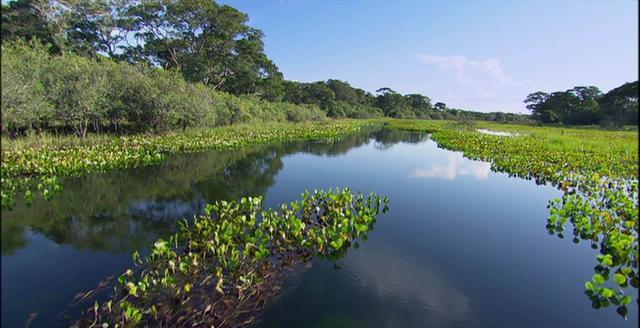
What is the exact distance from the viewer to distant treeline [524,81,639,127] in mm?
40250

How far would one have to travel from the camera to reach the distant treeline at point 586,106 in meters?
40.2

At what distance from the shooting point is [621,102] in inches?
1633

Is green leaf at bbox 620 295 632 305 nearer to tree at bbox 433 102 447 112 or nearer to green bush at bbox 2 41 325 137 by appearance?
green bush at bbox 2 41 325 137

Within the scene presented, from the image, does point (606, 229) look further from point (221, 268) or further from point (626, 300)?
point (221, 268)

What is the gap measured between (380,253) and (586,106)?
66466 mm

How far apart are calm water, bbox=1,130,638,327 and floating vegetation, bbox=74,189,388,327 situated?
15.3 inches

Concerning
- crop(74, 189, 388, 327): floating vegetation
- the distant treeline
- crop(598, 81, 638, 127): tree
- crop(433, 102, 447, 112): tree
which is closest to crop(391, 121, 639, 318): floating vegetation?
crop(74, 189, 388, 327): floating vegetation

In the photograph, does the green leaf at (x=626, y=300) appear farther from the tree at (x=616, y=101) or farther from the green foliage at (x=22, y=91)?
the tree at (x=616, y=101)

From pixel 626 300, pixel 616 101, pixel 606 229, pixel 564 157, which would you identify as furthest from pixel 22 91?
pixel 616 101

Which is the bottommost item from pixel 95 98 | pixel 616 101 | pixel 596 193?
pixel 596 193

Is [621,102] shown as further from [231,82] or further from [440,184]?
[231,82]

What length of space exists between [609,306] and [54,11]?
105 ft

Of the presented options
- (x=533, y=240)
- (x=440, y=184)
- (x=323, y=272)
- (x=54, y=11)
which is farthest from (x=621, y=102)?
(x=54, y=11)

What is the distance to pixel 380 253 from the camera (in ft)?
21.0
